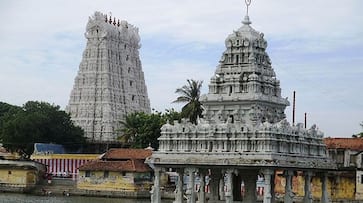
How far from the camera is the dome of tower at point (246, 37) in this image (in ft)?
105

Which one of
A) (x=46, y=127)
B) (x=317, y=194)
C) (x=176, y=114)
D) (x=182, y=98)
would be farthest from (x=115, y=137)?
(x=317, y=194)

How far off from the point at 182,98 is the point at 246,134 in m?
27.2

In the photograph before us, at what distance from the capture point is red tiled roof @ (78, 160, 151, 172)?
5338 cm

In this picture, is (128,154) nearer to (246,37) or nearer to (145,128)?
(145,128)

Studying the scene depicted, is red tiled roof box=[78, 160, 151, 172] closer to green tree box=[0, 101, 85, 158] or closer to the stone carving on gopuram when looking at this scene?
green tree box=[0, 101, 85, 158]

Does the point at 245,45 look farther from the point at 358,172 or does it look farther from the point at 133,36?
the point at 133,36

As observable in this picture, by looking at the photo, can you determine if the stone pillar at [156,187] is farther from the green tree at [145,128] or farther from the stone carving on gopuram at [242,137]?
the green tree at [145,128]

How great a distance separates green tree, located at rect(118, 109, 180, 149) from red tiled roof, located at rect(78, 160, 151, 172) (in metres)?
8.97

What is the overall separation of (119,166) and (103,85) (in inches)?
793

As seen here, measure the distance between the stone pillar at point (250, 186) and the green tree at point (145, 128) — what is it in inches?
1237

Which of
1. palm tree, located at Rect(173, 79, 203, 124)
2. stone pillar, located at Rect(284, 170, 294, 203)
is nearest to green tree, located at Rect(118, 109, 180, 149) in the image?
palm tree, located at Rect(173, 79, 203, 124)

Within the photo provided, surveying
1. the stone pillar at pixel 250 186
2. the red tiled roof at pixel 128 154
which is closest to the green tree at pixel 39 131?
the red tiled roof at pixel 128 154

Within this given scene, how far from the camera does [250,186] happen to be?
3106 cm

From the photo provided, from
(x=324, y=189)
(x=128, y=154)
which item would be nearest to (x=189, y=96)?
(x=128, y=154)
